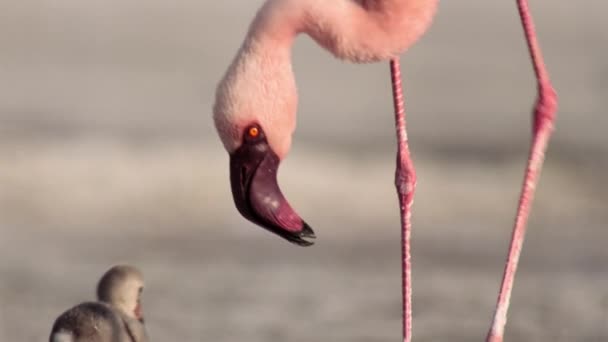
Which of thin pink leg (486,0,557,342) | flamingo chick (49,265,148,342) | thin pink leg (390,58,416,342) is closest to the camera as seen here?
thin pink leg (486,0,557,342)

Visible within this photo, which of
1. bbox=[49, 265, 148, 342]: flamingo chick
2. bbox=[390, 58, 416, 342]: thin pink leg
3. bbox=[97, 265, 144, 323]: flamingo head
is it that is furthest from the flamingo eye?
bbox=[97, 265, 144, 323]: flamingo head

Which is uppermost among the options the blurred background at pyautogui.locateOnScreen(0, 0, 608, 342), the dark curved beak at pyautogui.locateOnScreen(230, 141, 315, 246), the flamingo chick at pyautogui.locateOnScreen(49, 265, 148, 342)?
the blurred background at pyautogui.locateOnScreen(0, 0, 608, 342)

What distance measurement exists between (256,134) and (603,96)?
1043 centimetres

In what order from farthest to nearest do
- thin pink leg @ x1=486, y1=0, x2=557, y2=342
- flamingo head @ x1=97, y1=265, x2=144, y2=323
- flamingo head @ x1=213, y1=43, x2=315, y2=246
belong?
1. flamingo head @ x1=97, y1=265, x2=144, y2=323
2. thin pink leg @ x1=486, y1=0, x2=557, y2=342
3. flamingo head @ x1=213, y1=43, x2=315, y2=246

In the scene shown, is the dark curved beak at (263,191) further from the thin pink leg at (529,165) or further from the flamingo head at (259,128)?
the thin pink leg at (529,165)

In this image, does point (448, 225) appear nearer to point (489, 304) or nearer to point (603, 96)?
point (489, 304)

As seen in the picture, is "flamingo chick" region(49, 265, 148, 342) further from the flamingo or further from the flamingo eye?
the flamingo eye

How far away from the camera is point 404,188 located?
6.54 meters

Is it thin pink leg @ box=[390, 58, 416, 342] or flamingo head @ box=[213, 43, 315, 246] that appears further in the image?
thin pink leg @ box=[390, 58, 416, 342]

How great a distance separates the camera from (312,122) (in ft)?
48.8

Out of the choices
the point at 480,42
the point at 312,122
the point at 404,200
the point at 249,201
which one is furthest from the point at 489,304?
the point at 480,42

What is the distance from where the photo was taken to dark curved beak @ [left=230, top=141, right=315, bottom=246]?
573 cm

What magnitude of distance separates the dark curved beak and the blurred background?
272 cm

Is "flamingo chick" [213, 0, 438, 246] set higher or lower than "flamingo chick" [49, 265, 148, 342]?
higher
